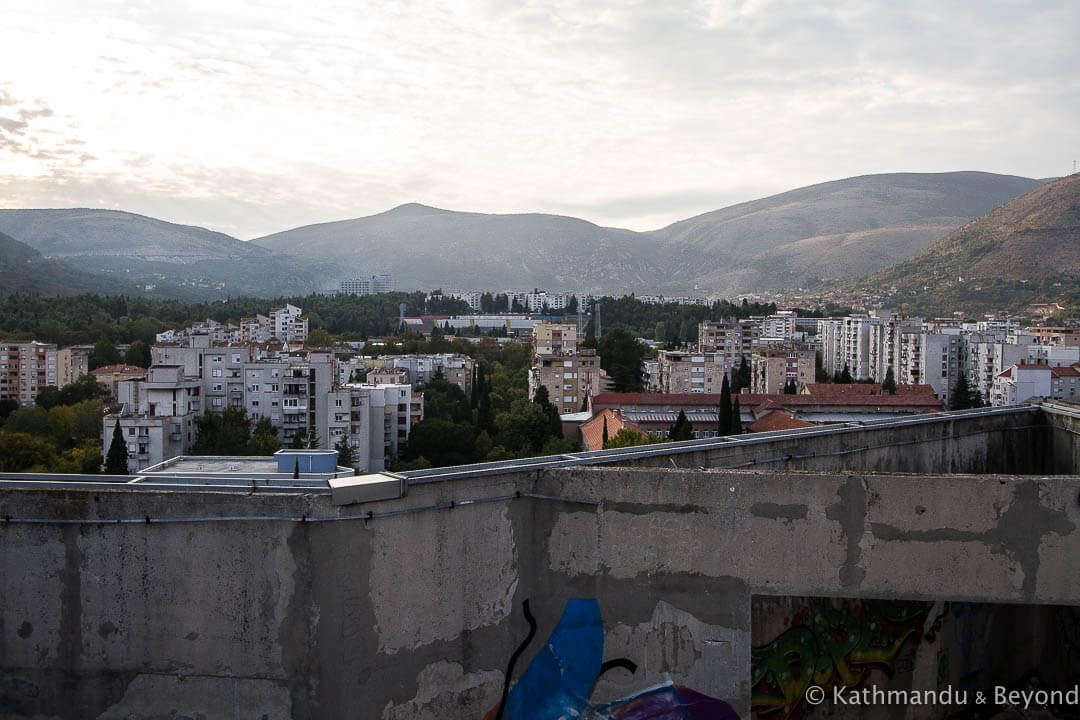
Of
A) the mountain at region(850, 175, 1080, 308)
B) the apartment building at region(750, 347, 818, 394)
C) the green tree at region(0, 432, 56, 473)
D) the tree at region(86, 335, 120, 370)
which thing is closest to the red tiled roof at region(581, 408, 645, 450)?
the apartment building at region(750, 347, 818, 394)

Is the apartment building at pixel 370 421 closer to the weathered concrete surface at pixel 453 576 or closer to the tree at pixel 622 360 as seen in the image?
the tree at pixel 622 360

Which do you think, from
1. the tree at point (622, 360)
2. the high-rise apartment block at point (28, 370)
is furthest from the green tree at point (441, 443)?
the high-rise apartment block at point (28, 370)

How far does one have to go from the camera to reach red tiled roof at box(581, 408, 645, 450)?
2455cm

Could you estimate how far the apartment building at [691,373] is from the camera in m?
42.2

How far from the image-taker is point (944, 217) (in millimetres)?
187500

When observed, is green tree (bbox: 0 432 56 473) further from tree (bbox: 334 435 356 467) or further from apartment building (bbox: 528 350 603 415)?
apartment building (bbox: 528 350 603 415)

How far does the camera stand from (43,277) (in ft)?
412

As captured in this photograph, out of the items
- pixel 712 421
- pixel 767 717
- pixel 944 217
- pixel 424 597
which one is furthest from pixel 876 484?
pixel 944 217

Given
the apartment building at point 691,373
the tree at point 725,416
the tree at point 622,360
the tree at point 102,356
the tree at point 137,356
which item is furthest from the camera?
the tree at point 102,356

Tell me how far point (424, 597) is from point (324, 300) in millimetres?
93556

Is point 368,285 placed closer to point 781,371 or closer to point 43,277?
point 43,277

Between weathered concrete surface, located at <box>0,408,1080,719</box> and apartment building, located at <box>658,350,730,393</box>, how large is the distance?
1482 inches

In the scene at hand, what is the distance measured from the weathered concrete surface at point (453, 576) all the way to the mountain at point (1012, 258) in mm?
80591

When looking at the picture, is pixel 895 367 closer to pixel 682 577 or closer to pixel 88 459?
pixel 88 459
